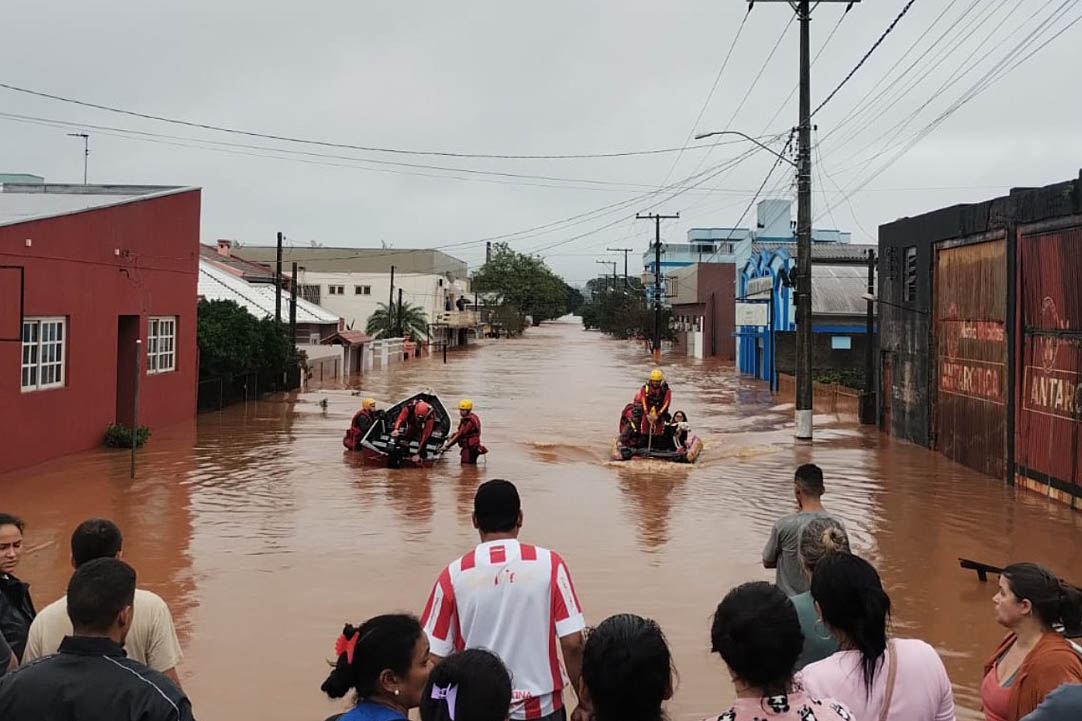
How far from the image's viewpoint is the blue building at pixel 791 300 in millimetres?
45469

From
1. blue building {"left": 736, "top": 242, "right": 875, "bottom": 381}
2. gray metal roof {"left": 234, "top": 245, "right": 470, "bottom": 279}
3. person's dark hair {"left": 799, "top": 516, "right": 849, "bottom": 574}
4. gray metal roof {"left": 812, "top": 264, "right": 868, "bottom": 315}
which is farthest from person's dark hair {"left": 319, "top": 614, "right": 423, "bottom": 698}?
gray metal roof {"left": 234, "top": 245, "right": 470, "bottom": 279}

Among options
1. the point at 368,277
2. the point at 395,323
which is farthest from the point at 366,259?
the point at 395,323

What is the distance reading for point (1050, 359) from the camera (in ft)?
55.4

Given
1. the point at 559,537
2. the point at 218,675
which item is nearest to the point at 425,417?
the point at 559,537

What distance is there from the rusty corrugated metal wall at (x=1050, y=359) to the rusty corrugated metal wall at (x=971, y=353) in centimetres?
101

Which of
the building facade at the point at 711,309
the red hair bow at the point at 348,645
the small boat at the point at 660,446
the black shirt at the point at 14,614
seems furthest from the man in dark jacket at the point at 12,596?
the building facade at the point at 711,309

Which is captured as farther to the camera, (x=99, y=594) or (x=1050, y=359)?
(x=1050, y=359)

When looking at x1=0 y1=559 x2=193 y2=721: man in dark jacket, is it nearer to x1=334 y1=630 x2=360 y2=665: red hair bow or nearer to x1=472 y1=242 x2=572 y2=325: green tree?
x1=334 y1=630 x2=360 y2=665: red hair bow

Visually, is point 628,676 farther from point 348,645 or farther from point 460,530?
point 460,530

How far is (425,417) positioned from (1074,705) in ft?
59.9

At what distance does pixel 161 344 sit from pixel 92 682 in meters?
25.0

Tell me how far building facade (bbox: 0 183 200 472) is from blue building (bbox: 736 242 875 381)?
75.7 feet

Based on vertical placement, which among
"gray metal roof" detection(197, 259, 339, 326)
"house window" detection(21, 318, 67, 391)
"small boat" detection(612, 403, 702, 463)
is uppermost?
"gray metal roof" detection(197, 259, 339, 326)

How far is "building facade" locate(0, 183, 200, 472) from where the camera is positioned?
18984 millimetres
